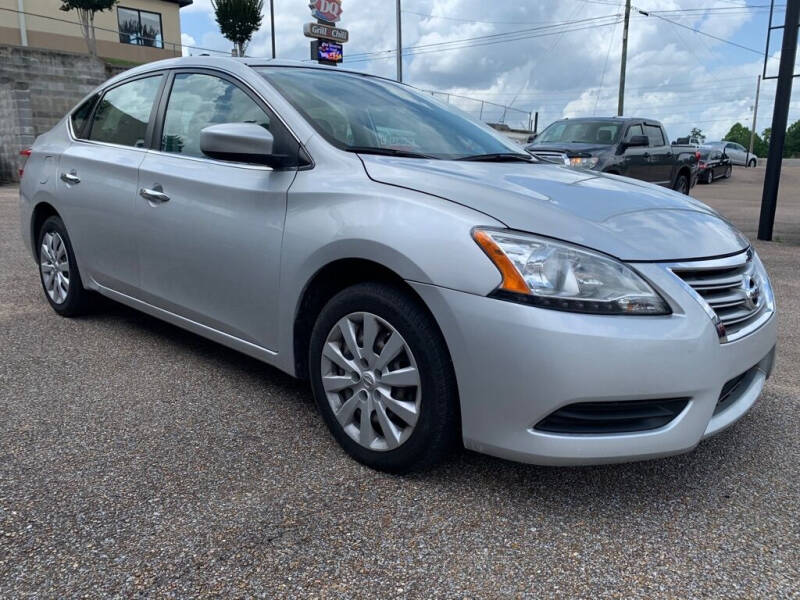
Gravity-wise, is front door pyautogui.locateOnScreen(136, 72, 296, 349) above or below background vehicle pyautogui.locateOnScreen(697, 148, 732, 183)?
above

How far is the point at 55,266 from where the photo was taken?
457 centimetres

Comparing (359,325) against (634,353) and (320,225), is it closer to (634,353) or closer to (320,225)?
(320,225)

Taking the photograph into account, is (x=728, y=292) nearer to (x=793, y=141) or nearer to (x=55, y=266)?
(x=55, y=266)

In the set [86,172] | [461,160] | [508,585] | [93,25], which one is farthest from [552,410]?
[93,25]

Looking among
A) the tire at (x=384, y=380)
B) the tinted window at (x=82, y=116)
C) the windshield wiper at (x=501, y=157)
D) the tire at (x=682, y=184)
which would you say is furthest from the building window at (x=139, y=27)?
the tire at (x=384, y=380)

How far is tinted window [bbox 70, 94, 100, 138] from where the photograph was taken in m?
4.44

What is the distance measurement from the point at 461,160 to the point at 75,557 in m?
2.14

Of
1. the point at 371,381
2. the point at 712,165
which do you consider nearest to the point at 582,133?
the point at 371,381

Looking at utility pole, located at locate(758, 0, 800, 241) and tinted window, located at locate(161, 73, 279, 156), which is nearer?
tinted window, located at locate(161, 73, 279, 156)

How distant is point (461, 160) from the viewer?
3.10 m

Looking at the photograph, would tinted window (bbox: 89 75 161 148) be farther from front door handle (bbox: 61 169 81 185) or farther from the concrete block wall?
the concrete block wall

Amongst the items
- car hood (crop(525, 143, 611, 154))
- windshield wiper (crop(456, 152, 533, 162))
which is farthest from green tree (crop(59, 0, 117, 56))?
windshield wiper (crop(456, 152, 533, 162))

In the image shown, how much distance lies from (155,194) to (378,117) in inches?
47.0

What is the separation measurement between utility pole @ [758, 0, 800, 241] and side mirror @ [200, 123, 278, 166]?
8.15 metres
